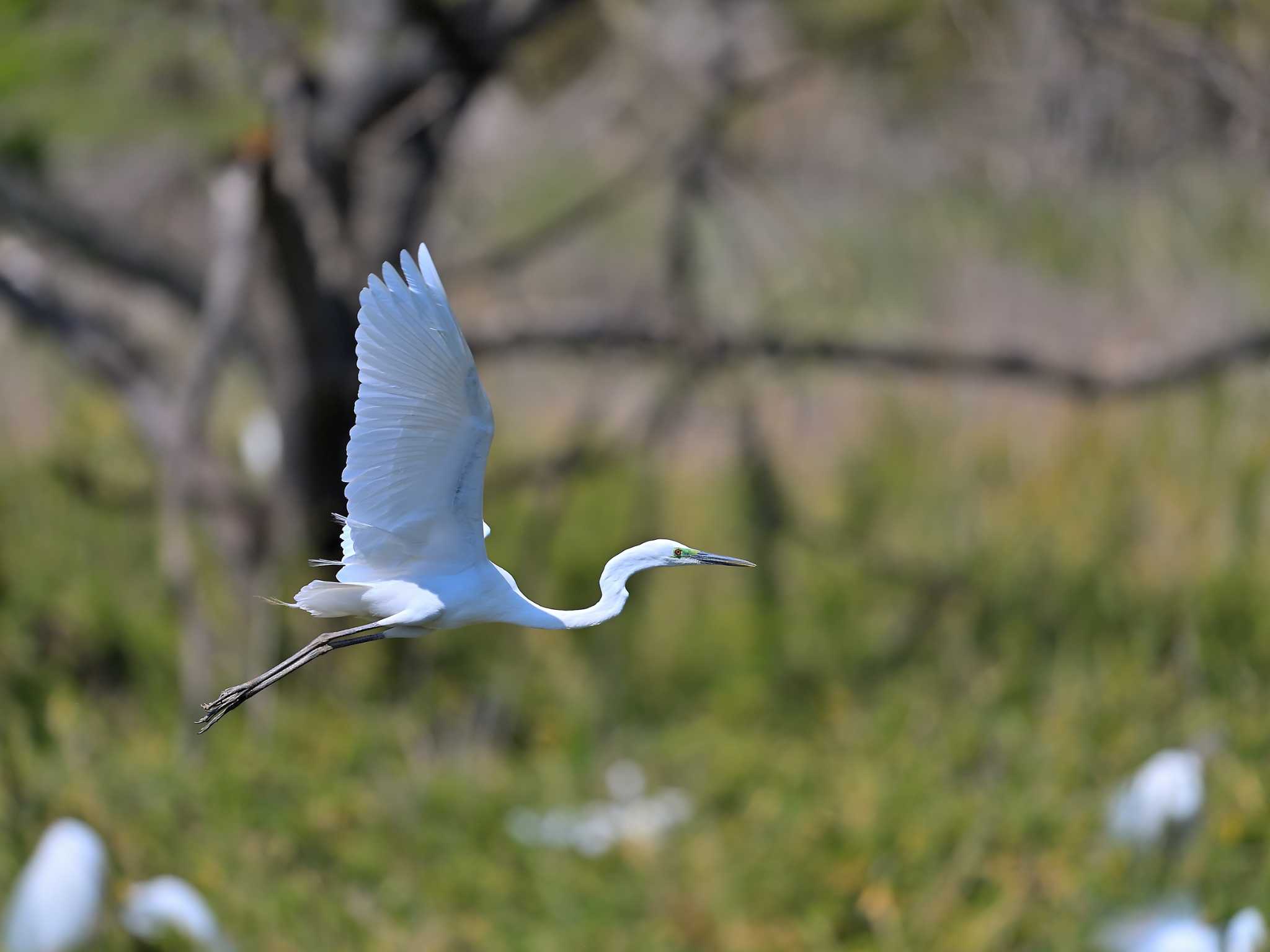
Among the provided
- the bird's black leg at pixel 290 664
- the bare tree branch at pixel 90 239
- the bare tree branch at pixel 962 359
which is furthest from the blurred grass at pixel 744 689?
the bird's black leg at pixel 290 664

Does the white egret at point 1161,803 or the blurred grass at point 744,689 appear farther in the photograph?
the blurred grass at point 744,689

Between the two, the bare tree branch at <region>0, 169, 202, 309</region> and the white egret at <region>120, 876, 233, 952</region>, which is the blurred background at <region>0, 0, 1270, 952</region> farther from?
the white egret at <region>120, 876, 233, 952</region>

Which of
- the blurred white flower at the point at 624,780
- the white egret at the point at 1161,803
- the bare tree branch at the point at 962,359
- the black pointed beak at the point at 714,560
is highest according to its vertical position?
the bare tree branch at the point at 962,359

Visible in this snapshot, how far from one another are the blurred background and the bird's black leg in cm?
159

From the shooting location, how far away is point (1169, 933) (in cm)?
230

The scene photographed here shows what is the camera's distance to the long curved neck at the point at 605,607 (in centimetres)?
47

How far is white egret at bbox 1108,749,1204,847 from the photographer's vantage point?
2756 mm

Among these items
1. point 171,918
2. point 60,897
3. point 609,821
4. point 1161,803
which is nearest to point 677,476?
point 609,821

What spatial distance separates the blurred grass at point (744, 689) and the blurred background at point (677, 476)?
0.01m

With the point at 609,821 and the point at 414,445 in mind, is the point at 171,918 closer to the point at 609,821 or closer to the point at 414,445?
the point at 609,821

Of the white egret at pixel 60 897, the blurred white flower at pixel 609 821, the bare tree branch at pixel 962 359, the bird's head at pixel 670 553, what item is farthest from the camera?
the bare tree branch at pixel 962 359

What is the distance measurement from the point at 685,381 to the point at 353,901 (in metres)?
1.46

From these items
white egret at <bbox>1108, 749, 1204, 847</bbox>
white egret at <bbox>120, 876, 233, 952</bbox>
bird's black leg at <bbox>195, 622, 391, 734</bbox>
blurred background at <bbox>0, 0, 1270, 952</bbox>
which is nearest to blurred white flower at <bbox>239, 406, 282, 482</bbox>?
blurred background at <bbox>0, 0, 1270, 952</bbox>

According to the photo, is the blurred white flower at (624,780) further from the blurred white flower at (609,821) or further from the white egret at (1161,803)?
the white egret at (1161,803)
